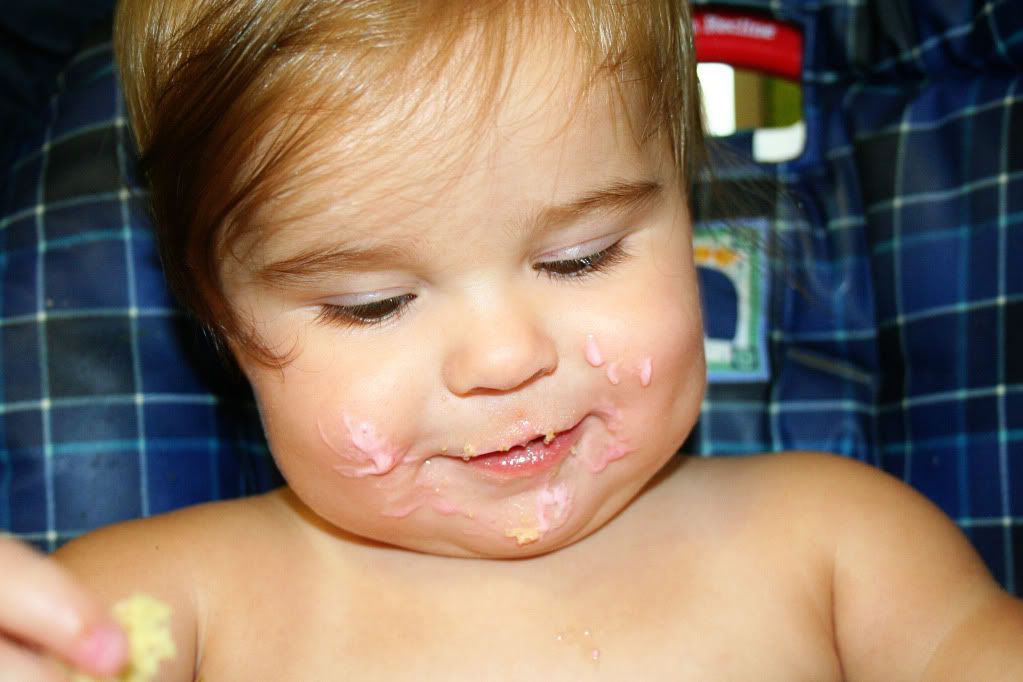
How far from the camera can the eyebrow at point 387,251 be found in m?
1.14

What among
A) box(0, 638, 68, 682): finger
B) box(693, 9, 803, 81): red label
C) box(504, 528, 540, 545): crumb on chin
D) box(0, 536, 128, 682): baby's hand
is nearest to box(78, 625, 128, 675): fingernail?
box(0, 536, 128, 682): baby's hand

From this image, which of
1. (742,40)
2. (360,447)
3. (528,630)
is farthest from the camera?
(742,40)

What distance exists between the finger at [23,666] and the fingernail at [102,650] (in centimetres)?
12

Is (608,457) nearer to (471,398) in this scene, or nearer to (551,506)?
(551,506)

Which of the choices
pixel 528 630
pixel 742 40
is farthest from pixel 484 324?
pixel 742 40

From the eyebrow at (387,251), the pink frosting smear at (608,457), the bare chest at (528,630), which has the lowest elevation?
the bare chest at (528,630)

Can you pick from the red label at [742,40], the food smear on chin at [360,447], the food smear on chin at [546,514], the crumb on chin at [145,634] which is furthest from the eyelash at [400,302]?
the red label at [742,40]

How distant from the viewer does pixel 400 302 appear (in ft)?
3.87

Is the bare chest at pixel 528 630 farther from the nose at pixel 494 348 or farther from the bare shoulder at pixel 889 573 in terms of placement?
the nose at pixel 494 348

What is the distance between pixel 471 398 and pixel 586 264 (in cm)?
19

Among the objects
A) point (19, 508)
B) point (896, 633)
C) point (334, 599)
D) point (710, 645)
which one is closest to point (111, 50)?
point (19, 508)

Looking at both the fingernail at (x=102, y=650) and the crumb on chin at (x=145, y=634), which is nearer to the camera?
the fingernail at (x=102, y=650)

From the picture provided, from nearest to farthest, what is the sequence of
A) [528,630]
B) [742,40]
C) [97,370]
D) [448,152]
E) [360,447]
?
[448,152]
[360,447]
[528,630]
[97,370]
[742,40]

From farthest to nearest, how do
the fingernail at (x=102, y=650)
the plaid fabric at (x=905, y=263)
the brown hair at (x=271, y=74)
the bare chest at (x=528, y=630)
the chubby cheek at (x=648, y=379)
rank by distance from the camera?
the plaid fabric at (x=905, y=263)
the bare chest at (x=528, y=630)
the chubby cheek at (x=648, y=379)
the brown hair at (x=271, y=74)
the fingernail at (x=102, y=650)
